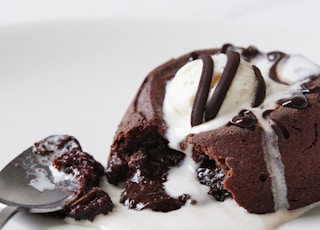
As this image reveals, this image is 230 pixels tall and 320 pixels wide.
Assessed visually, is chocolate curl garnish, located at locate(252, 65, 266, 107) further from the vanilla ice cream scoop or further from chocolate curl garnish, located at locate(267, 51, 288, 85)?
chocolate curl garnish, located at locate(267, 51, 288, 85)

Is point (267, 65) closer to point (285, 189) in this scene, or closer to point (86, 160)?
point (285, 189)

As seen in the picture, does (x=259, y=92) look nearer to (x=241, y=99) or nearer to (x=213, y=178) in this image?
(x=241, y=99)

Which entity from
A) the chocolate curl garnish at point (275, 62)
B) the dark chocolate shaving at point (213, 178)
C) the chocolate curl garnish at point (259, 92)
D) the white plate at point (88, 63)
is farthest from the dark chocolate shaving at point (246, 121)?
the white plate at point (88, 63)

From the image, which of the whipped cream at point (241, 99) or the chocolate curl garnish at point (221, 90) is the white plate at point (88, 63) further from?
the chocolate curl garnish at point (221, 90)

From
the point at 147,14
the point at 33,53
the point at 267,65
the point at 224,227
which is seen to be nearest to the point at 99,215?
the point at 224,227

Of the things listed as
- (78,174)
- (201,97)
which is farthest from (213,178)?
(78,174)

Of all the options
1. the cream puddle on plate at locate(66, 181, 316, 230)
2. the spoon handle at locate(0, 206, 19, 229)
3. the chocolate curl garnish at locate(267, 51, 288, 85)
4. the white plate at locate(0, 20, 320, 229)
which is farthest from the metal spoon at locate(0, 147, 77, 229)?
the chocolate curl garnish at locate(267, 51, 288, 85)
